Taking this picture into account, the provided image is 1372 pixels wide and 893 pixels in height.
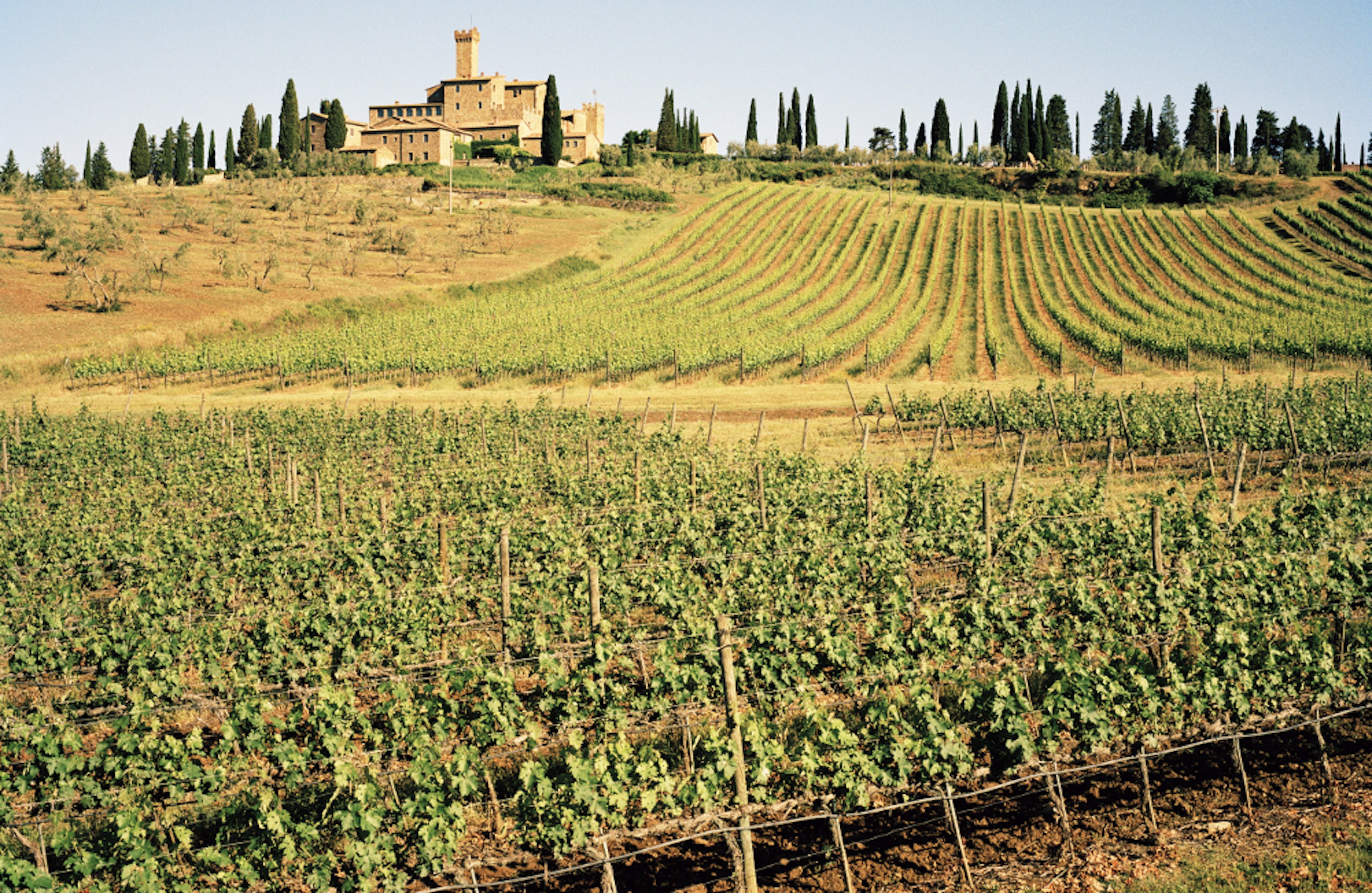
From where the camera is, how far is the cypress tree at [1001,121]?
4158 inches

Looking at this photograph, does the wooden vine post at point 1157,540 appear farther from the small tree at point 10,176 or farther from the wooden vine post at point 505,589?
the small tree at point 10,176

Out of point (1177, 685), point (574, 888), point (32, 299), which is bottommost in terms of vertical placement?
point (574, 888)

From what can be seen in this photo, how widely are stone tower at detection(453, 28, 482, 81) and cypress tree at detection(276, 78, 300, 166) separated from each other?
21.7 m

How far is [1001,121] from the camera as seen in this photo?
10575 cm

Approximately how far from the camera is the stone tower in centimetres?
12194

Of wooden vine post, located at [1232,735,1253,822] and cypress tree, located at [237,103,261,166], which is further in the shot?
cypress tree, located at [237,103,261,166]

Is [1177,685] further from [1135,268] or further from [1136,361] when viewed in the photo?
[1135,268]

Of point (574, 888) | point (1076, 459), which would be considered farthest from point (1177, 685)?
point (1076, 459)

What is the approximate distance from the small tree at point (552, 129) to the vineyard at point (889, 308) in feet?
92.6

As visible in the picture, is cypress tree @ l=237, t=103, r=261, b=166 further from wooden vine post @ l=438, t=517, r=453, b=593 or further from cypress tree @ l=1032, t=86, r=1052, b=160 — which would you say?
wooden vine post @ l=438, t=517, r=453, b=593

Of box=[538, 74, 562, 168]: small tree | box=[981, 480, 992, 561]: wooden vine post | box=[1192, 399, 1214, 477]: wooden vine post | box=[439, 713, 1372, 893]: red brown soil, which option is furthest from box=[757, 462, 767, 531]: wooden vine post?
→ box=[538, 74, 562, 168]: small tree

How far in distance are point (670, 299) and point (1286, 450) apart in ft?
119

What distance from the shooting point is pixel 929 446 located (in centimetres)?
2844

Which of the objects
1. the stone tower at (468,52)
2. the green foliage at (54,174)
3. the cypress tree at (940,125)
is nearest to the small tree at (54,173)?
the green foliage at (54,174)
